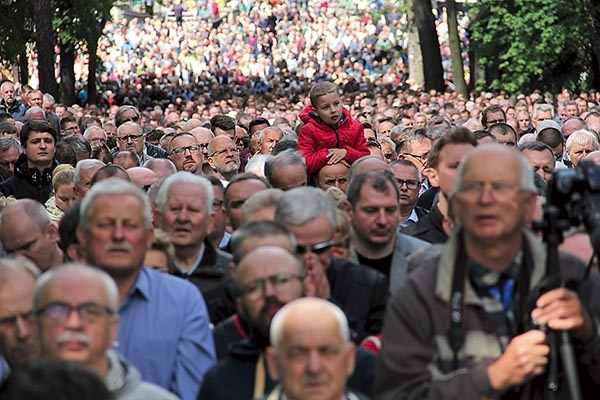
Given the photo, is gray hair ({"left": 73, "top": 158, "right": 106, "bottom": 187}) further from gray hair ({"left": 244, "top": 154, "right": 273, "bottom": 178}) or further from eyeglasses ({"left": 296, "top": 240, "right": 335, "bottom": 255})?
eyeglasses ({"left": 296, "top": 240, "right": 335, "bottom": 255})

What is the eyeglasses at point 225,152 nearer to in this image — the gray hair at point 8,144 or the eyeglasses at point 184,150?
the eyeglasses at point 184,150

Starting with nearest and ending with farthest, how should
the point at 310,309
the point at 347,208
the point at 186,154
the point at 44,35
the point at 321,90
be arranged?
the point at 310,309 < the point at 347,208 < the point at 321,90 < the point at 186,154 < the point at 44,35

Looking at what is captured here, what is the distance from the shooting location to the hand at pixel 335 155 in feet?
45.7

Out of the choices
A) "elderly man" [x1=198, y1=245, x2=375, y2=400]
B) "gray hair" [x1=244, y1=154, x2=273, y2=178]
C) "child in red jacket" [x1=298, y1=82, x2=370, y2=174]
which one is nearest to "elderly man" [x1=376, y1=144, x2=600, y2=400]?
"elderly man" [x1=198, y1=245, x2=375, y2=400]

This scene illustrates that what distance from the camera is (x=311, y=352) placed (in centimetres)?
621

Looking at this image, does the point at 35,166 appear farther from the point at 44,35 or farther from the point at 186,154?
the point at 44,35

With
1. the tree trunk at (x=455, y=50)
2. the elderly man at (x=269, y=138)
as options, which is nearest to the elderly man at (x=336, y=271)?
the elderly man at (x=269, y=138)

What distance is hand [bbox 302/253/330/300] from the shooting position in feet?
26.2

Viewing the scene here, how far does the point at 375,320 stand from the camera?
27.9 feet

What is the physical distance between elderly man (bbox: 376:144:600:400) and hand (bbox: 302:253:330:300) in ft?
4.71

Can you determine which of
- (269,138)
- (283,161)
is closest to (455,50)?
(269,138)

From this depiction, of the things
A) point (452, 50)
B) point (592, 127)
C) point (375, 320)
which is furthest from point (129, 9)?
point (375, 320)

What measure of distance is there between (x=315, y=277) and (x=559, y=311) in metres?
2.09

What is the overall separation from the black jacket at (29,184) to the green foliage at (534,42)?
25916mm
